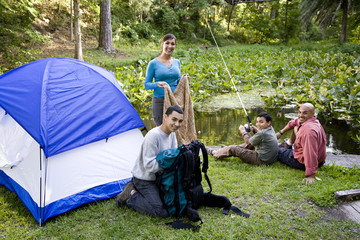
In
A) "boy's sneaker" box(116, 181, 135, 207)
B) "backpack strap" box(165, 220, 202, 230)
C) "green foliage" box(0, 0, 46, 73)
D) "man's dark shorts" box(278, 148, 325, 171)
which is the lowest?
"backpack strap" box(165, 220, 202, 230)

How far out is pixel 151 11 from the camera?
21.3 meters

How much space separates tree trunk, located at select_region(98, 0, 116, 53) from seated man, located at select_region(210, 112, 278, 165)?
10.5 meters

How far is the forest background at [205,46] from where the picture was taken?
6723 mm

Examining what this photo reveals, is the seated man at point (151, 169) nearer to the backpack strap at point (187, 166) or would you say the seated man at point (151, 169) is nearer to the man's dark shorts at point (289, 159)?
the backpack strap at point (187, 166)

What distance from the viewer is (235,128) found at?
5926mm

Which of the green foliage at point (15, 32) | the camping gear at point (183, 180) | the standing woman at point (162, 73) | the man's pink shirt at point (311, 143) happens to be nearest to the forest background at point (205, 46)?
the green foliage at point (15, 32)

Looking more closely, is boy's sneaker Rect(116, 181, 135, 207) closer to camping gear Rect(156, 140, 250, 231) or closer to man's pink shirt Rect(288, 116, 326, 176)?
camping gear Rect(156, 140, 250, 231)

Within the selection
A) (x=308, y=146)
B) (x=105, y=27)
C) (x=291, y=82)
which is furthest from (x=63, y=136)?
(x=105, y=27)

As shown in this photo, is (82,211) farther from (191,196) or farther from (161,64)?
(161,64)

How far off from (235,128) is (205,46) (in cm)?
1562

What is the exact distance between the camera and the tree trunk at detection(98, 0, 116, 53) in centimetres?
1237

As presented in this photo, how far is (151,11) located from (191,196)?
20.9 meters

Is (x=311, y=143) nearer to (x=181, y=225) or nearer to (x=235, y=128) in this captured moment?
(x=181, y=225)

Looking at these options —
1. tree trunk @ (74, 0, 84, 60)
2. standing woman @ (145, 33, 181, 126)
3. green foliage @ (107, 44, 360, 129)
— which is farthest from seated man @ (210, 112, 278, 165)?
tree trunk @ (74, 0, 84, 60)
